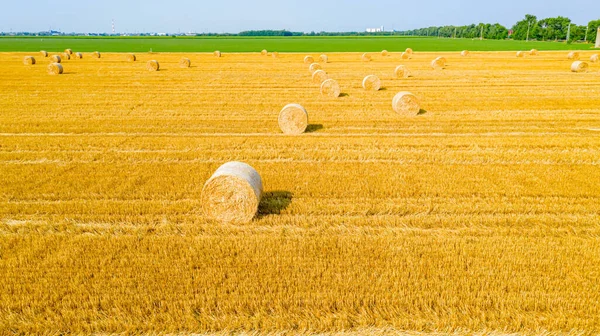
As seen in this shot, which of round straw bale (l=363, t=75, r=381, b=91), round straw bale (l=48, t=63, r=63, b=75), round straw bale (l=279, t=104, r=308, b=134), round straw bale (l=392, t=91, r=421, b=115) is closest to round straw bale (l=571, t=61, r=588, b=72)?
round straw bale (l=363, t=75, r=381, b=91)

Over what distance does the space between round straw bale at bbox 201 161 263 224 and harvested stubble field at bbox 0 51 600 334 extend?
28cm

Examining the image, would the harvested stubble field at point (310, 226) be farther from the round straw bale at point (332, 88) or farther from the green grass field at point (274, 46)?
the green grass field at point (274, 46)

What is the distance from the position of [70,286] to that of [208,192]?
116 inches

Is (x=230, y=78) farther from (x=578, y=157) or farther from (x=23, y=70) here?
(x=578, y=157)

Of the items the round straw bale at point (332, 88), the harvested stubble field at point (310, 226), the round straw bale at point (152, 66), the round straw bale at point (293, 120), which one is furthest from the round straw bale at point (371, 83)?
the round straw bale at point (152, 66)

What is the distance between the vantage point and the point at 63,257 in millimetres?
7309

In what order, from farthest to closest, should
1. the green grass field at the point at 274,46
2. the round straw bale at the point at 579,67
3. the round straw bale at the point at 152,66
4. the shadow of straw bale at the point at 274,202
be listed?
the green grass field at the point at 274,46 → the round straw bale at the point at 152,66 → the round straw bale at the point at 579,67 → the shadow of straw bale at the point at 274,202

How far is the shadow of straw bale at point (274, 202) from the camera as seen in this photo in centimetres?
914

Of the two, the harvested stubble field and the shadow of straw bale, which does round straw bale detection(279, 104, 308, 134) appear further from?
the shadow of straw bale

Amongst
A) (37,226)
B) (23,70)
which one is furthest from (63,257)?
(23,70)

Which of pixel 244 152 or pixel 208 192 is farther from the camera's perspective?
pixel 244 152

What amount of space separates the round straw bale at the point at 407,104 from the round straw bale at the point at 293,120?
16.0 ft

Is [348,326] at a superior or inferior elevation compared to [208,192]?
inferior

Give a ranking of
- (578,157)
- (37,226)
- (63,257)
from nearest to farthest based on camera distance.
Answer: (63,257)
(37,226)
(578,157)
